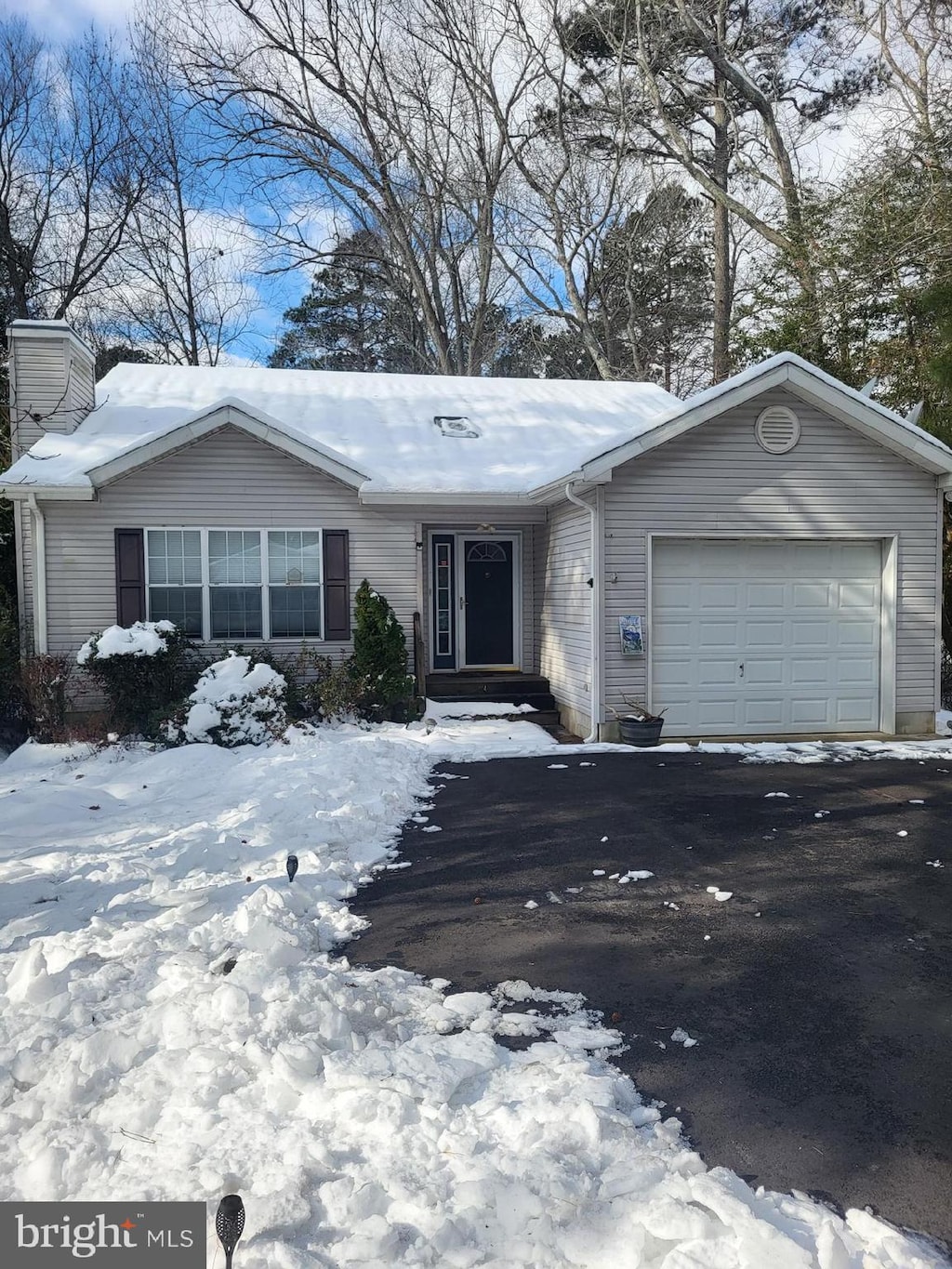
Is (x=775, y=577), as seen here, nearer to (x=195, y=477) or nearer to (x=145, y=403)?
(x=195, y=477)

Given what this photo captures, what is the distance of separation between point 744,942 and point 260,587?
854 cm

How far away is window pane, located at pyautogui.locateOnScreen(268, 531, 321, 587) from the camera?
39.0 ft

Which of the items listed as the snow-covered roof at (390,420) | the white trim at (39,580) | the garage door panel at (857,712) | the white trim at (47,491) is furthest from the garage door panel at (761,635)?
the white trim at (39,580)

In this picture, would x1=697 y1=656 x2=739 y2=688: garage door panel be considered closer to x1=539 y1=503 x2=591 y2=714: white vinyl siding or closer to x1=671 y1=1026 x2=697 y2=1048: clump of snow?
x1=539 y1=503 x2=591 y2=714: white vinyl siding

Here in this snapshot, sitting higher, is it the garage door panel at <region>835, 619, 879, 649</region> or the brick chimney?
the brick chimney

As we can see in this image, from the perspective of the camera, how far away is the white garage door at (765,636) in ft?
35.9

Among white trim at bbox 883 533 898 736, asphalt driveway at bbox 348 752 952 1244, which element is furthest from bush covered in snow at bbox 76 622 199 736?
white trim at bbox 883 533 898 736

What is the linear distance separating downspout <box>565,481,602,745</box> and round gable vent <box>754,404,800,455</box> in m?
2.26

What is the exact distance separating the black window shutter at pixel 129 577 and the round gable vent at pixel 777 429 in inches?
307

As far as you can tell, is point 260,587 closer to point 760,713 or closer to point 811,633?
point 760,713

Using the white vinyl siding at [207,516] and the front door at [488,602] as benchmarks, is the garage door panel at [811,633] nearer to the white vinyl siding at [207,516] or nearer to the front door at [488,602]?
the front door at [488,602]

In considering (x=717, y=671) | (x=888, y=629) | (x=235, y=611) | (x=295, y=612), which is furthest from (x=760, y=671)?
(x=235, y=611)

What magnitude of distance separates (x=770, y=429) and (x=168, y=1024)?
9.57m

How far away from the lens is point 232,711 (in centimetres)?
1005
